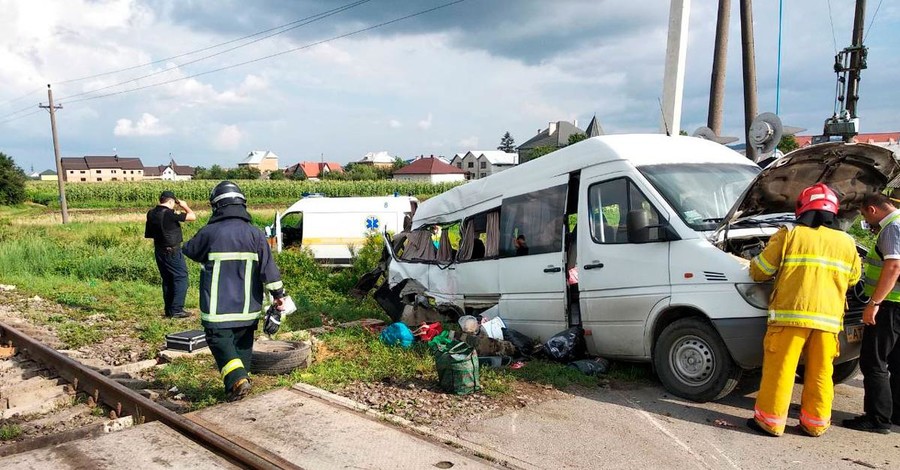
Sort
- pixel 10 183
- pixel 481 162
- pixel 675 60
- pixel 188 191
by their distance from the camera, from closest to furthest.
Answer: pixel 675 60
pixel 10 183
pixel 188 191
pixel 481 162

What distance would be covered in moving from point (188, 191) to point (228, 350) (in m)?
58.2

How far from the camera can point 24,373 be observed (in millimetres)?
6582

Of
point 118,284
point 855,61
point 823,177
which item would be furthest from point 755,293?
point 855,61

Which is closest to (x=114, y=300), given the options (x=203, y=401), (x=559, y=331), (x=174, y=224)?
(x=174, y=224)

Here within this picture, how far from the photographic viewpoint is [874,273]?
479 centimetres

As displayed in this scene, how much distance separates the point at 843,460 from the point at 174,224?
900 cm

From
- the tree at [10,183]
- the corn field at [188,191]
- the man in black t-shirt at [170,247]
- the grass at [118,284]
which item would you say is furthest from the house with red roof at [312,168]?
the man in black t-shirt at [170,247]

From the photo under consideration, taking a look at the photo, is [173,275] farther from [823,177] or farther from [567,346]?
[823,177]

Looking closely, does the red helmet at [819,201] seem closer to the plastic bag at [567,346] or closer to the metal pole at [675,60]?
the plastic bag at [567,346]

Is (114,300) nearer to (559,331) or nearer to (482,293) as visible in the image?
(482,293)

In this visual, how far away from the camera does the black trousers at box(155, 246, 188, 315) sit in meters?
9.41

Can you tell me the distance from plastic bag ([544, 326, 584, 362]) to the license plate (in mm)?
2360

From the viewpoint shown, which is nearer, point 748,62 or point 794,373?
point 794,373

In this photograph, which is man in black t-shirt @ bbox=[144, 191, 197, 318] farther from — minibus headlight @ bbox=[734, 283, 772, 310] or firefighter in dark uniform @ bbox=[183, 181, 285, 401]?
minibus headlight @ bbox=[734, 283, 772, 310]
